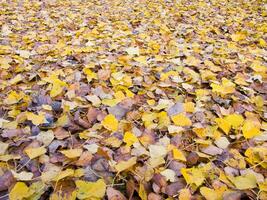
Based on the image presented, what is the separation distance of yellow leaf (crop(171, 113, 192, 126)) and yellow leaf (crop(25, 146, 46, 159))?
24.4 inches

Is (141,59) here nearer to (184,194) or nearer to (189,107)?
(189,107)

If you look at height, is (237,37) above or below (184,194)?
below

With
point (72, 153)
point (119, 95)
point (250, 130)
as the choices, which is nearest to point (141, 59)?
point (119, 95)

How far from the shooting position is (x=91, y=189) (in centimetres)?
110

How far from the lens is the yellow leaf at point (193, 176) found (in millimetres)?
A: 1161

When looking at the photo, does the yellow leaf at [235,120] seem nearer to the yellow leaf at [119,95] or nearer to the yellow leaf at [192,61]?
the yellow leaf at [119,95]

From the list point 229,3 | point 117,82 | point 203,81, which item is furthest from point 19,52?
point 229,3

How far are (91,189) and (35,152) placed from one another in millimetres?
326

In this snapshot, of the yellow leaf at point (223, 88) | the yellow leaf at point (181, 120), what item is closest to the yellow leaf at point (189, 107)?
the yellow leaf at point (181, 120)

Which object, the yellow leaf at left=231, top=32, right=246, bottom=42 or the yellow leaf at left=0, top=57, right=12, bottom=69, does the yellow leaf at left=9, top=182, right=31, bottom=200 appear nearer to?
the yellow leaf at left=0, top=57, right=12, bottom=69

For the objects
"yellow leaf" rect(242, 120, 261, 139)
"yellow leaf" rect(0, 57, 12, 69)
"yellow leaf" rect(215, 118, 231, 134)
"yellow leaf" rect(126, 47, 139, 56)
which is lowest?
"yellow leaf" rect(126, 47, 139, 56)

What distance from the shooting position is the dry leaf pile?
1164mm

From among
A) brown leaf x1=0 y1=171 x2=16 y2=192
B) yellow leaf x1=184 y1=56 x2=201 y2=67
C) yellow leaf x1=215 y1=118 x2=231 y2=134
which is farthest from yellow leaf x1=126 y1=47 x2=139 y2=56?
brown leaf x1=0 y1=171 x2=16 y2=192

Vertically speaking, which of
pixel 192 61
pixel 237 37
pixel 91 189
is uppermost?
pixel 91 189
